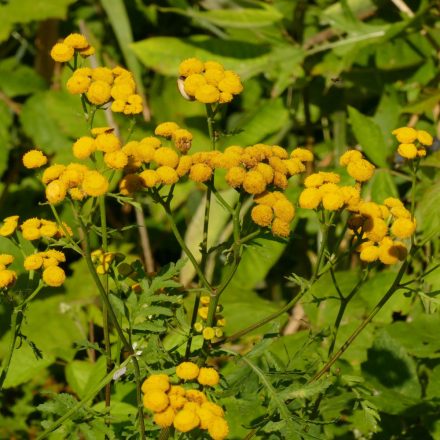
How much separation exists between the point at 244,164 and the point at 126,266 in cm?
50

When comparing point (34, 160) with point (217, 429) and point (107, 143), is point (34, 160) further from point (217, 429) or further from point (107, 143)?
point (217, 429)

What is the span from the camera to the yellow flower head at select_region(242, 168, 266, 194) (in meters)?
1.70

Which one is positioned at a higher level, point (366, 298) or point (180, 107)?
point (180, 107)

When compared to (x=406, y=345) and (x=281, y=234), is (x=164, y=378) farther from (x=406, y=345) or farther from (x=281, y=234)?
(x=406, y=345)

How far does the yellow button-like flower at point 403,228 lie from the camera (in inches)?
74.8

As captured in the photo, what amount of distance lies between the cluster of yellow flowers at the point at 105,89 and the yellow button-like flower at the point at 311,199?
47 centimetres

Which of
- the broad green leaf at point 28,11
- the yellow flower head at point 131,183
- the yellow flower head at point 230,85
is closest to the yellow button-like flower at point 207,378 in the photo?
the yellow flower head at point 131,183

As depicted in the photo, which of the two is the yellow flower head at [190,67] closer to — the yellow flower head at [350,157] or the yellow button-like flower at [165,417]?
the yellow flower head at [350,157]

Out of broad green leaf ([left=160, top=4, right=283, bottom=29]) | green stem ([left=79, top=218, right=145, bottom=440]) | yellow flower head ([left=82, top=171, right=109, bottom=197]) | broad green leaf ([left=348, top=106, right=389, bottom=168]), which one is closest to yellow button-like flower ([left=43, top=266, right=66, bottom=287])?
green stem ([left=79, top=218, right=145, bottom=440])

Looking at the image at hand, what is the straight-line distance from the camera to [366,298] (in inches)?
120

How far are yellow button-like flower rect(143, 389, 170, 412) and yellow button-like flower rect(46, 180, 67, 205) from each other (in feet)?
1.57

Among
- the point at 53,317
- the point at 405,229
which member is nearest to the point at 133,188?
the point at 405,229

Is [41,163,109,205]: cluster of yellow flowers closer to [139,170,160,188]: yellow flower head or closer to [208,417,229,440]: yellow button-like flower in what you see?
[139,170,160,188]: yellow flower head

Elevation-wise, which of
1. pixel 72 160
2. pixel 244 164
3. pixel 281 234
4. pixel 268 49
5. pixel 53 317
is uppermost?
pixel 244 164
